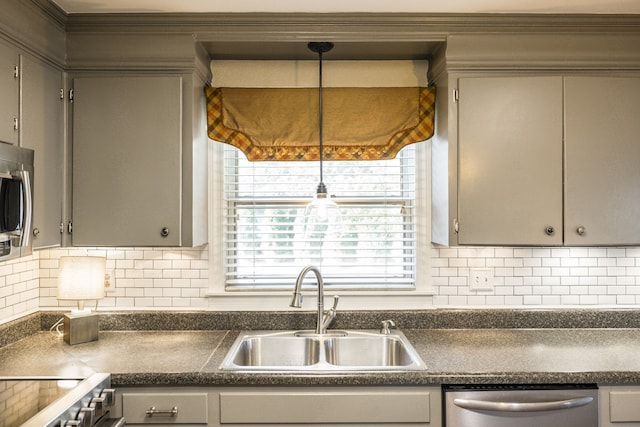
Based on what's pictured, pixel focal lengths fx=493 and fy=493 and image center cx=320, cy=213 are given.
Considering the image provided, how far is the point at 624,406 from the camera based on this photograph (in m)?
1.80

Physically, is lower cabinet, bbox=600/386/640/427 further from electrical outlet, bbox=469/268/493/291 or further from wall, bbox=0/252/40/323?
wall, bbox=0/252/40/323

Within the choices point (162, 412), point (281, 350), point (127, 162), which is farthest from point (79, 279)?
point (281, 350)

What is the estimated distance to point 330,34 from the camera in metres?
2.18

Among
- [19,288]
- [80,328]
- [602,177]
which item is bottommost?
[80,328]

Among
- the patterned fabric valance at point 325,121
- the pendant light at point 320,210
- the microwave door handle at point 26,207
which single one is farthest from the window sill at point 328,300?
the microwave door handle at point 26,207

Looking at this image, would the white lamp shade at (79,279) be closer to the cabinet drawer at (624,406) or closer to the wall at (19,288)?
the wall at (19,288)

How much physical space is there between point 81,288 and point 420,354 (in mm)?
1500

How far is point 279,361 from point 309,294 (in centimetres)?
35

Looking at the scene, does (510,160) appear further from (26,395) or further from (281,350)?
(26,395)

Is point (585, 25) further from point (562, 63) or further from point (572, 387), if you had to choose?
point (572, 387)

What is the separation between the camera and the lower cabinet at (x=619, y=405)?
180 cm

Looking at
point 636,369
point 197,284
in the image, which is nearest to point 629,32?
point 636,369

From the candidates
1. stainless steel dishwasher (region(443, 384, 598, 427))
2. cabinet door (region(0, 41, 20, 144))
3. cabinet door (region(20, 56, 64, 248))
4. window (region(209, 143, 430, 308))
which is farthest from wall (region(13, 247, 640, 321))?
cabinet door (region(0, 41, 20, 144))

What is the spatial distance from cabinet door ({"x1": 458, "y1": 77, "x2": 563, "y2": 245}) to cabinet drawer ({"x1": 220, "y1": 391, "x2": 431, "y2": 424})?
0.76 m
